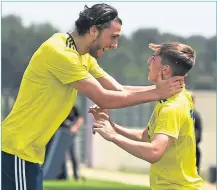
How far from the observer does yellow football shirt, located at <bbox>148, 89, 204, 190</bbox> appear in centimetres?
516

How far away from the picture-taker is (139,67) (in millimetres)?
23188

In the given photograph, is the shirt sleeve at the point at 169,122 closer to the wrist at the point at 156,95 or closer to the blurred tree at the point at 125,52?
the wrist at the point at 156,95

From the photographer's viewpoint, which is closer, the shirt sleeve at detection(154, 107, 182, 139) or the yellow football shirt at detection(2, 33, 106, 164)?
the shirt sleeve at detection(154, 107, 182, 139)

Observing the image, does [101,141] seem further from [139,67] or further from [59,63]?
[59,63]

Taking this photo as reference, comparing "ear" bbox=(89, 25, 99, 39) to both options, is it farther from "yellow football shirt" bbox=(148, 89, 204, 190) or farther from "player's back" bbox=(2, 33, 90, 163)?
"yellow football shirt" bbox=(148, 89, 204, 190)

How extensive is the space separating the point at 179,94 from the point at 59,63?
837mm

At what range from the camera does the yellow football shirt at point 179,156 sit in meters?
5.16

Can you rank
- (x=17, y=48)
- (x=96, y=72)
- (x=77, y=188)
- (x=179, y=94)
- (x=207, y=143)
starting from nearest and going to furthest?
1. (x=179, y=94)
2. (x=96, y=72)
3. (x=77, y=188)
4. (x=207, y=143)
5. (x=17, y=48)

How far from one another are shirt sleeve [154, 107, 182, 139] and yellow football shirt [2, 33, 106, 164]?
0.65 metres

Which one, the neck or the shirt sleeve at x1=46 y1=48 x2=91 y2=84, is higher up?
the neck

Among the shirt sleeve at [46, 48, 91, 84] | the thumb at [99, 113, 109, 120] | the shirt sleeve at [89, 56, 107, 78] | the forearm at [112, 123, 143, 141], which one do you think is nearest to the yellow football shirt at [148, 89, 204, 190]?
the thumb at [99, 113, 109, 120]

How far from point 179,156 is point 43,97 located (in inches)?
40.1

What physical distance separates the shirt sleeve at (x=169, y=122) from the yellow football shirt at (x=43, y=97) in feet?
2.15

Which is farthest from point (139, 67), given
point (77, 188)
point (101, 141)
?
point (77, 188)
